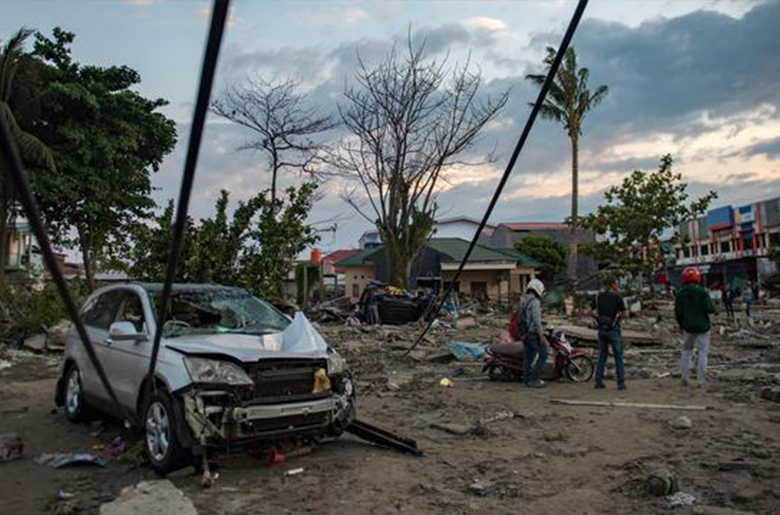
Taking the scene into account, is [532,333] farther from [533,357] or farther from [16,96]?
[16,96]

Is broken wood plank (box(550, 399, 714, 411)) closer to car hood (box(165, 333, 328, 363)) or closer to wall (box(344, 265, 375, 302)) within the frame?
car hood (box(165, 333, 328, 363))

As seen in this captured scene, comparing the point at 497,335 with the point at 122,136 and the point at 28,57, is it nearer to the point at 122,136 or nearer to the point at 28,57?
the point at 122,136

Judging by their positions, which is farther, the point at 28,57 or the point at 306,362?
the point at 28,57

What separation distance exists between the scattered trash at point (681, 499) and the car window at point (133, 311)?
4796mm

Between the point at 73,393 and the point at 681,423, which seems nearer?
the point at 681,423

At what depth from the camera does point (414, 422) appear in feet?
24.5

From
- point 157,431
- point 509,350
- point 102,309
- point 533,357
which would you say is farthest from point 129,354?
point 509,350

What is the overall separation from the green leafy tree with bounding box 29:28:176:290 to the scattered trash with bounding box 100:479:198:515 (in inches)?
694

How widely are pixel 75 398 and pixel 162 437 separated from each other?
264 cm

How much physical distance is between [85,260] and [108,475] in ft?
68.2

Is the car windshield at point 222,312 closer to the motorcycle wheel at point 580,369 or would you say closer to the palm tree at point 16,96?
the motorcycle wheel at point 580,369

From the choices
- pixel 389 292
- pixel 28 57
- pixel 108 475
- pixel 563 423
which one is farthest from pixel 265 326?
pixel 28 57

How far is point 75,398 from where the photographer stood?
A: 715 centimetres

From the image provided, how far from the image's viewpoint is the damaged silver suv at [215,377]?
16.2 ft
